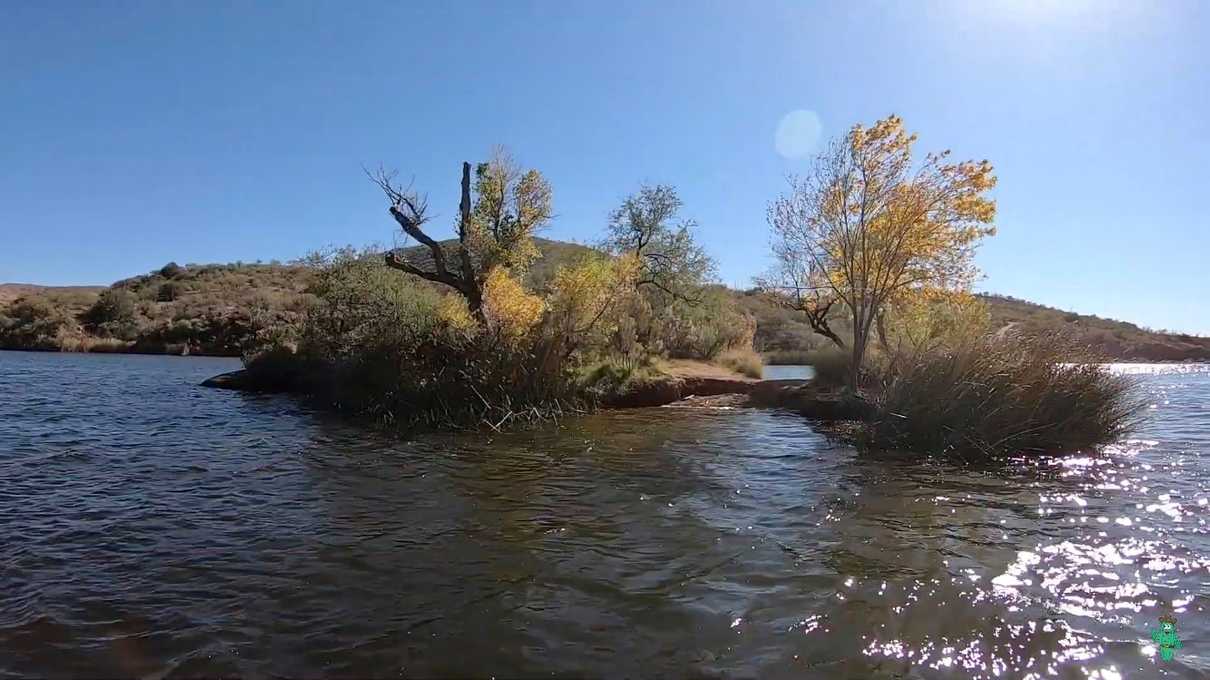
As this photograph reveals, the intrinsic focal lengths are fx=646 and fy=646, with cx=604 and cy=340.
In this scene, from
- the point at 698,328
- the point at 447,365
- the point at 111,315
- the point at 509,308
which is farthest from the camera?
the point at 111,315

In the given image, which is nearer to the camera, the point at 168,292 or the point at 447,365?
the point at 447,365

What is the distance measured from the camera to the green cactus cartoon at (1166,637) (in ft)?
15.6

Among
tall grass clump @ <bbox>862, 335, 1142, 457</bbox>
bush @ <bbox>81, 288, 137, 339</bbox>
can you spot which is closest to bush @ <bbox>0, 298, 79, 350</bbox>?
bush @ <bbox>81, 288, 137, 339</bbox>

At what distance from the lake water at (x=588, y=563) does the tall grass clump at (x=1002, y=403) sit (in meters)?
0.96

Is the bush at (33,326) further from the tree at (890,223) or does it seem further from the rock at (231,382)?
the tree at (890,223)

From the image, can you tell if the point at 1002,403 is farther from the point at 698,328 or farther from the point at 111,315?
the point at 111,315

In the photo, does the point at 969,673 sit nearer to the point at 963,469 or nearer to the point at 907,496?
the point at 907,496

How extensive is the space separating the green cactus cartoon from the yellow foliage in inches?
598

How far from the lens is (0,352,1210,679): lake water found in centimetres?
467

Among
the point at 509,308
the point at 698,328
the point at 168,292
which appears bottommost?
the point at 509,308

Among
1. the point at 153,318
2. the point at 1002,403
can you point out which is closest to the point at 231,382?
the point at 1002,403

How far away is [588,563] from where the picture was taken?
21.9ft

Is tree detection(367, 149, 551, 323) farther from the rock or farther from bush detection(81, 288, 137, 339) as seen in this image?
bush detection(81, 288, 137, 339)

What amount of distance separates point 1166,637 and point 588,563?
190 inches
